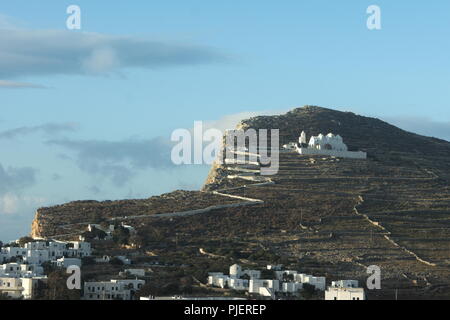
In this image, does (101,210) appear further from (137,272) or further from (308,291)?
(308,291)

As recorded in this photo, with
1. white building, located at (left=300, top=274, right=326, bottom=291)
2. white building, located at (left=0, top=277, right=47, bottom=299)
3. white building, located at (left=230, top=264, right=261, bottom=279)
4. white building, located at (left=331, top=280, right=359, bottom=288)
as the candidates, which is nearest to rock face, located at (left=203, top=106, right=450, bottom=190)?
white building, located at (left=230, top=264, right=261, bottom=279)

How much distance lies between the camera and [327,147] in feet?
482

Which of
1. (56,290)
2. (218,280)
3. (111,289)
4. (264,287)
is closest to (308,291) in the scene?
(264,287)

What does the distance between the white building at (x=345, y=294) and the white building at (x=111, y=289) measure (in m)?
12.7

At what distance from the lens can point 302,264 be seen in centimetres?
10844

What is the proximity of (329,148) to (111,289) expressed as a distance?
55257 millimetres

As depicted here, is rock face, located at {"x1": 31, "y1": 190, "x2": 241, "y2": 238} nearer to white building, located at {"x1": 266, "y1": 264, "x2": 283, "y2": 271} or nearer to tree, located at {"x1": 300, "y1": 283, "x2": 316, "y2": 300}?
white building, located at {"x1": 266, "y1": 264, "x2": 283, "y2": 271}

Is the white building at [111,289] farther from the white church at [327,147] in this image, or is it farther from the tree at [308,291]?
the white church at [327,147]

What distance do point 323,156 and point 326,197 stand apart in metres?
15.8

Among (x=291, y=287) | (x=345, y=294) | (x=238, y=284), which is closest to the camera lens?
(x=345, y=294)

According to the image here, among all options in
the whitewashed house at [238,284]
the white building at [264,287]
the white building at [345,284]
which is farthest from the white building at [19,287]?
the white building at [345,284]

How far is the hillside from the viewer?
358 feet

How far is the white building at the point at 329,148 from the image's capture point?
14575 centimetres
